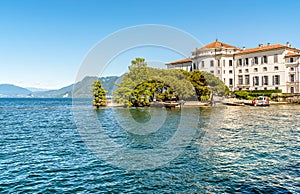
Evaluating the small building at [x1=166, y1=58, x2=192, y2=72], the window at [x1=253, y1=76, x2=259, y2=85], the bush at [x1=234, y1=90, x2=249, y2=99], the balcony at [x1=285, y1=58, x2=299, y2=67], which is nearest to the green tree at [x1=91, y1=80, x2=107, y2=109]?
the bush at [x1=234, y1=90, x2=249, y2=99]

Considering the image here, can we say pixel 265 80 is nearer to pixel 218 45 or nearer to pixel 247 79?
pixel 247 79

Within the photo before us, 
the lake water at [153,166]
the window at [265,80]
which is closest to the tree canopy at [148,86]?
the window at [265,80]

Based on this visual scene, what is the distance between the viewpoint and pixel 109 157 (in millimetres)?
15969

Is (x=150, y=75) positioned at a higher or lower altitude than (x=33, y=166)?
higher

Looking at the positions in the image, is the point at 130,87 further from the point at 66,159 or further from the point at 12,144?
the point at 66,159

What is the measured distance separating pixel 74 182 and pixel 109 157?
14.6ft

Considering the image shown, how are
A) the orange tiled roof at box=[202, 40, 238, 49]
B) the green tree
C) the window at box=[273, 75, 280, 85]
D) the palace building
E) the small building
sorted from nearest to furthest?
the green tree, the palace building, the window at box=[273, 75, 280, 85], the orange tiled roof at box=[202, 40, 238, 49], the small building

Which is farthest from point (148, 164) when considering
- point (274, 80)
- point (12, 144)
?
point (274, 80)

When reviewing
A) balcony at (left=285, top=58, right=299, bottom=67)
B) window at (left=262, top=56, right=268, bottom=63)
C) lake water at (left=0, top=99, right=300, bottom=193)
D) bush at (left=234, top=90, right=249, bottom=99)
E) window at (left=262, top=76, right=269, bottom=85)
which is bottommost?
lake water at (left=0, top=99, right=300, bottom=193)

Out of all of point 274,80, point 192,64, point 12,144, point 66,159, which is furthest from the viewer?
point 192,64

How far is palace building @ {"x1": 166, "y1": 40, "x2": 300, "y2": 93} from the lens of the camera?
79625 mm

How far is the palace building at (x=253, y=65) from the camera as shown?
79625mm

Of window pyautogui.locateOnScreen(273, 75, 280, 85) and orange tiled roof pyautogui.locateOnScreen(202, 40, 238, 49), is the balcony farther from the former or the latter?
orange tiled roof pyautogui.locateOnScreen(202, 40, 238, 49)

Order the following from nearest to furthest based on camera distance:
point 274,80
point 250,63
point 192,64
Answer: point 274,80 → point 250,63 → point 192,64
